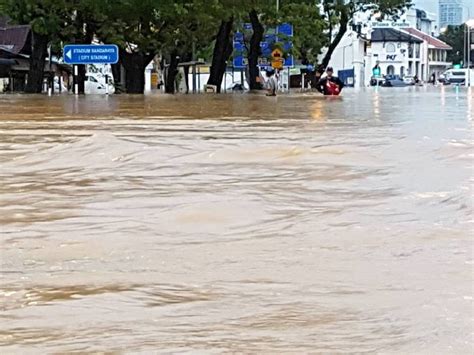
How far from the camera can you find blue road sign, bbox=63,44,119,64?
33656 mm

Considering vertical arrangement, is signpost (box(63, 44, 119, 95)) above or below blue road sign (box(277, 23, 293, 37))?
below

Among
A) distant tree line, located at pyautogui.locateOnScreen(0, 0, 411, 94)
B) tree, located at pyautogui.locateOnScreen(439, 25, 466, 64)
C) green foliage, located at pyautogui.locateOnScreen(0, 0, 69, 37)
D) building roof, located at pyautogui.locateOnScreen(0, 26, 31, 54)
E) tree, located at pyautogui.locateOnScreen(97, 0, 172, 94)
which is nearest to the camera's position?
tree, located at pyautogui.locateOnScreen(97, 0, 172, 94)

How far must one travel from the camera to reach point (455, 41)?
14200cm

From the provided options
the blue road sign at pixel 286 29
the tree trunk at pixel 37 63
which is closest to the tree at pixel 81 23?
the tree trunk at pixel 37 63

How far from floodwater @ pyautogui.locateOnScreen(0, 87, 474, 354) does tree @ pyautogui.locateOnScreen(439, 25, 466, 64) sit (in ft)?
434

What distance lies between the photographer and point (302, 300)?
326cm

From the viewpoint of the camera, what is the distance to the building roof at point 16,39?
45094mm

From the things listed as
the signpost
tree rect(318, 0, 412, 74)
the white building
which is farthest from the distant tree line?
the white building

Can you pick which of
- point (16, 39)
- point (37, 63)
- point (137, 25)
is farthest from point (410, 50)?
point (137, 25)

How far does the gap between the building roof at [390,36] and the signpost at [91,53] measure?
92.4m

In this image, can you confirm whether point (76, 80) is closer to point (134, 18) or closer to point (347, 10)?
point (134, 18)

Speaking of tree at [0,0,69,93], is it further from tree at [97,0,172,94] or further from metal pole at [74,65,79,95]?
metal pole at [74,65,79,95]

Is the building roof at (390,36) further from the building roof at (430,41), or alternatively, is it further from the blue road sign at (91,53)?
the blue road sign at (91,53)

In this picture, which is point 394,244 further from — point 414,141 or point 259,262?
point 414,141
